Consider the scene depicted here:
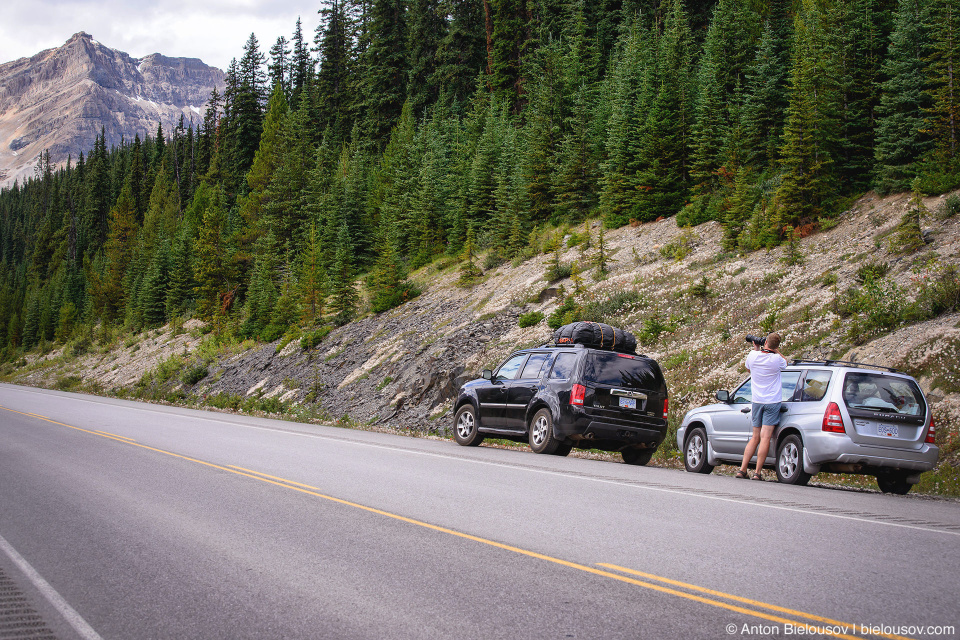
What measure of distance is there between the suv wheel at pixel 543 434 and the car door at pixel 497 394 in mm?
863

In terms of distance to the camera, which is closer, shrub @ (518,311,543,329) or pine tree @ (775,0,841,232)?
pine tree @ (775,0,841,232)

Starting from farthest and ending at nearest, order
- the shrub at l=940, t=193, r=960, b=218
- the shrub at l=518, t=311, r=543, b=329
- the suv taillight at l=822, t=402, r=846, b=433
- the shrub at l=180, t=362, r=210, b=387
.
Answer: the shrub at l=180, t=362, r=210, b=387 < the shrub at l=518, t=311, r=543, b=329 < the shrub at l=940, t=193, r=960, b=218 < the suv taillight at l=822, t=402, r=846, b=433

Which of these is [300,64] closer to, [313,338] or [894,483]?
[313,338]

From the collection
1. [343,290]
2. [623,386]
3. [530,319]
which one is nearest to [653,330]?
[530,319]

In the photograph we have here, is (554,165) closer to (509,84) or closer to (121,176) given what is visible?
(509,84)

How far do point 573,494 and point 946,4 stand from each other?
25.1m

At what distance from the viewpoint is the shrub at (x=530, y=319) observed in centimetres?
2512

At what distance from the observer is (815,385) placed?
996cm

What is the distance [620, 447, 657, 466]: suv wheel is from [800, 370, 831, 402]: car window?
3334 millimetres

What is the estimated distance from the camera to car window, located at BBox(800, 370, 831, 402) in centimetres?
974

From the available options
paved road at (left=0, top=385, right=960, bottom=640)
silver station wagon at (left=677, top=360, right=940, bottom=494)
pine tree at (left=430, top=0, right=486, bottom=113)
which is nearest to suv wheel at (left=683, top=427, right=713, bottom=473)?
silver station wagon at (left=677, top=360, right=940, bottom=494)

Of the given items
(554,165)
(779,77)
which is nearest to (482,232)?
(554,165)

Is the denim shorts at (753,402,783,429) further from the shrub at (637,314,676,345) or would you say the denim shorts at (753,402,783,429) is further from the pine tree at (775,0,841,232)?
the pine tree at (775,0,841,232)

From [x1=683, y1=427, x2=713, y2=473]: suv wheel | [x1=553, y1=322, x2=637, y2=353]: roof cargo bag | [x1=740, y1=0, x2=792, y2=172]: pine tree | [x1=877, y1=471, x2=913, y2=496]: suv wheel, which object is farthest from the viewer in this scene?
[x1=740, y1=0, x2=792, y2=172]: pine tree
